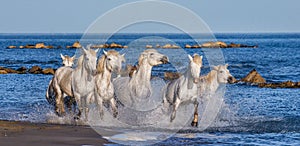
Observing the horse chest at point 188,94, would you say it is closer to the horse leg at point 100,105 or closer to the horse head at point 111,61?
the horse head at point 111,61

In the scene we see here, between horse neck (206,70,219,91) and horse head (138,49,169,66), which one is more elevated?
horse head (138,49,169,66)

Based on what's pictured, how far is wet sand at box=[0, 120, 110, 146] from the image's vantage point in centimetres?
1330

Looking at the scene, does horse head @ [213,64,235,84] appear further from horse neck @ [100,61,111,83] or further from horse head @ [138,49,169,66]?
horse neck @ [100,61,111,83]

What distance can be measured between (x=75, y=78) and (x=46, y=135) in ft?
9.34

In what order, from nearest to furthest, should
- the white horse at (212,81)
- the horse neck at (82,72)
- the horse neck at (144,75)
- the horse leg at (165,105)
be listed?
the horse neck at (82,72) < the horse neck at (144,75) < the horse leg at (165,105) < the white horse at (212,81)

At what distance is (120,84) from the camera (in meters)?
17.7

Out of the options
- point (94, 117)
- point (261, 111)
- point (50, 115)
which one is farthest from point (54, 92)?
point (261, 111)

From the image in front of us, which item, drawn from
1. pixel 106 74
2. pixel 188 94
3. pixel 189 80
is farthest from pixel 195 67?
pixel 106 74

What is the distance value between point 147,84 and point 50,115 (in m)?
3.20

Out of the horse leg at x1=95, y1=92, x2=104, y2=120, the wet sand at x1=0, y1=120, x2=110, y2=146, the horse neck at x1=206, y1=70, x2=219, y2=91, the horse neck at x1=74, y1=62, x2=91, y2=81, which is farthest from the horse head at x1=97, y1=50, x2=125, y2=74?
the horse neck at x1=206, y1=70, x2=219, y2=91

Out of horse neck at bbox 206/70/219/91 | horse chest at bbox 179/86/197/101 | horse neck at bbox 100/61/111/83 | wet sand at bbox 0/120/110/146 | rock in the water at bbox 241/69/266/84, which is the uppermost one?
horse neck at bbox 100/61/111/83

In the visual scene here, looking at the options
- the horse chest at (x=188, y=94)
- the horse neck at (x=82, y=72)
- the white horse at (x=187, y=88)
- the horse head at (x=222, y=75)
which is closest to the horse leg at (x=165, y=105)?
the white horse at (x=187, y=88)

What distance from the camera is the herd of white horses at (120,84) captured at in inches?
638

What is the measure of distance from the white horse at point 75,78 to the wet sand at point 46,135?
110 cm
